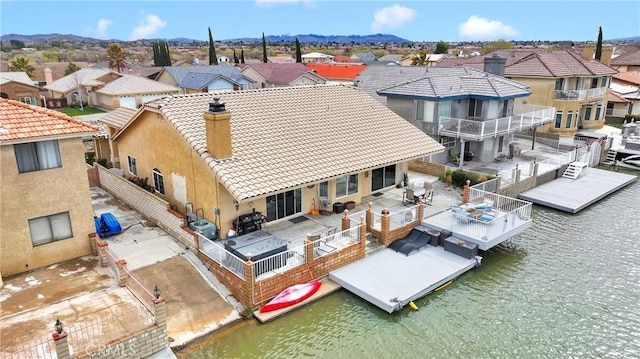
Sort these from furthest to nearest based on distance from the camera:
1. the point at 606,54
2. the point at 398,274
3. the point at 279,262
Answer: the point at 606,54
the point at 398,274
the point at 279,262

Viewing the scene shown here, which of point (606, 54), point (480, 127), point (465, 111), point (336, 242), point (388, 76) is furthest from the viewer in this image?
point (606, 54)

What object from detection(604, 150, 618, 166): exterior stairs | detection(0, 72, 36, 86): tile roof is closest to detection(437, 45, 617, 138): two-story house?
detection(604, 150, 618, 166): exterior stairs

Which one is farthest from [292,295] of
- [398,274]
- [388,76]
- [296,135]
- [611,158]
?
[611,158]

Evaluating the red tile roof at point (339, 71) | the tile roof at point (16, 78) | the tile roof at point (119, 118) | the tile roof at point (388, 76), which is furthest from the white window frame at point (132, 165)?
the tile roof at point (16, 78)

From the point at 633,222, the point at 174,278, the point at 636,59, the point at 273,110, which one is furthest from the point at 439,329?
the point at 636,59

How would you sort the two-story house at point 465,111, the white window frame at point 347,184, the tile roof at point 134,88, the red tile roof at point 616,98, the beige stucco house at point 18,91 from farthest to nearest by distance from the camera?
the beige stucco house at point 18,91 → the tile roof at point 134,88 → the red tile roof at point 616,98 → the two-story house at point 465,111 → the white window frame at point 347,184

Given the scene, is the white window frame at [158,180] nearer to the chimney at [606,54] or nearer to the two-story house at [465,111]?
the two-story house at [465,111]

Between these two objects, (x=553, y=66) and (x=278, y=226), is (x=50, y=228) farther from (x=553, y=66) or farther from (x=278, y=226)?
(x=553, y=66)
